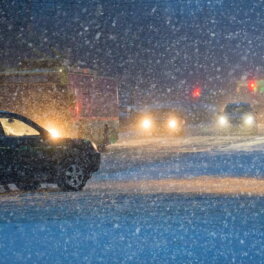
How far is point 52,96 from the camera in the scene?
70.7 feet

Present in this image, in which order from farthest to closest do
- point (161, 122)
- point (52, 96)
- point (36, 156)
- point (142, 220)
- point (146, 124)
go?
1. point (161, 122)
2. point (146, 124)
3. point (52, 96)
4. point (36, 156)
5. point (142, 220)

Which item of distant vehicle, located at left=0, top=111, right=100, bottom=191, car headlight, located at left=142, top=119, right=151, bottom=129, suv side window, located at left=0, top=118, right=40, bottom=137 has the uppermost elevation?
suv side window, located at left=0, top=118, right=40, bottom=137

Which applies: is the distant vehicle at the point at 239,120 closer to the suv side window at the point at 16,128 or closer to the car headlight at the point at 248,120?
the car headlight at the point at 248,120

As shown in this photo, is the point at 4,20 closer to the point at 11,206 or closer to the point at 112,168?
the point at 112,168

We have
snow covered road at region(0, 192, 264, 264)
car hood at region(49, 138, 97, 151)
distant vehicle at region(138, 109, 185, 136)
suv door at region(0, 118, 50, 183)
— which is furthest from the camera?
distant vehicle at region(138, 109, 185, 136)

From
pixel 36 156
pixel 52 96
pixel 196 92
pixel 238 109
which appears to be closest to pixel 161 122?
pixel 238 109

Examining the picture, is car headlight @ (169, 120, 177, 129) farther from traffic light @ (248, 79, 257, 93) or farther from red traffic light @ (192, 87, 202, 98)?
red traffic light @ (192, 87, 202, 98)

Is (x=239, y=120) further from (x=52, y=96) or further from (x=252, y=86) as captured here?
(x=52, y=96)

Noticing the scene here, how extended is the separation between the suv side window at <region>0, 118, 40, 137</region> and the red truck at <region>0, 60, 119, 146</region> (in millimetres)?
8269

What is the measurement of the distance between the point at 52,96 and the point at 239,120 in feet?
57.4

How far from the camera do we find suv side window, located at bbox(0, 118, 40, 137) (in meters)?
12.5

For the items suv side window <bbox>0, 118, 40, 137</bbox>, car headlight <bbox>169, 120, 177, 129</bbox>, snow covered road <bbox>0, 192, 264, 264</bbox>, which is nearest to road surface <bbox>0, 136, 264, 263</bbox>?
snow covered road <bbox>0, 192, 264, 264</bbox>

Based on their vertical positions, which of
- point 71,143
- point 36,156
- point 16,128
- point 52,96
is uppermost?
point 52,96

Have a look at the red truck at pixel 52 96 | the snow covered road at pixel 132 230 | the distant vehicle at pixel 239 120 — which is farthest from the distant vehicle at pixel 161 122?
the snow covered road at pixel 132 230
